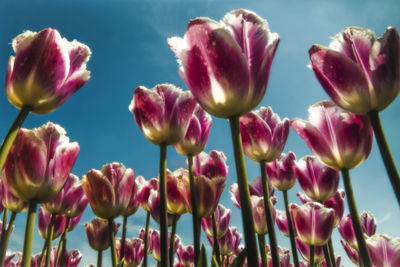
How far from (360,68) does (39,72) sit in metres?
1.32

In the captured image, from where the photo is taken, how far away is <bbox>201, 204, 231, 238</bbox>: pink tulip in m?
2.93

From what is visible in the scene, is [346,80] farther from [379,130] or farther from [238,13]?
[238,13]

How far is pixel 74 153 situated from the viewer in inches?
66.8

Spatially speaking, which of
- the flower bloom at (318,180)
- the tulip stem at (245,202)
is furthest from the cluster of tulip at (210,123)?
the flower bloom at (318,180)

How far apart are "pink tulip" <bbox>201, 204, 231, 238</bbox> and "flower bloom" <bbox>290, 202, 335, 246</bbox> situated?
79cm

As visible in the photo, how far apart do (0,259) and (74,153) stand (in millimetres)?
930

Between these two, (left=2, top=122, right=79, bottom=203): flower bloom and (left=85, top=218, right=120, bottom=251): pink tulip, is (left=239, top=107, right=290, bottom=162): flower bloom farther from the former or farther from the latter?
(left=85, top=218, right=120, bottom=251): pink tulip

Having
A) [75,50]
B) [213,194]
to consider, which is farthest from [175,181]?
[75,50]

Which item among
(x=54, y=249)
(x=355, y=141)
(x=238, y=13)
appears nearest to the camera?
(x=238, y=13)

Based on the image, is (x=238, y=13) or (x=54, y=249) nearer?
(x=238, y=13)

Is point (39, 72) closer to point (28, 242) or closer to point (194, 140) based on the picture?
point (28, 242)

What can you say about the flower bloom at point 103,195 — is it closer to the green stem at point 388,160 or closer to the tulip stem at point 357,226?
the tulip stem at point 357,226

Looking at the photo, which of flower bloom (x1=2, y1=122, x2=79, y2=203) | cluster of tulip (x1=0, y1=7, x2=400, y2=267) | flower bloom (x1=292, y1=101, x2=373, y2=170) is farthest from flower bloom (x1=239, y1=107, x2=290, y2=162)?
flower bloom (x1=2, y1=122, x2=79, y2=203)

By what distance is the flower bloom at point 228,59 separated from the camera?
47.2 inches
